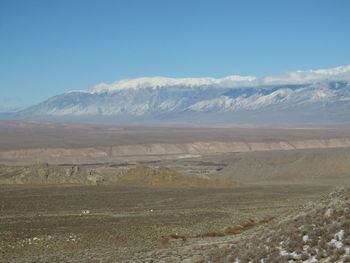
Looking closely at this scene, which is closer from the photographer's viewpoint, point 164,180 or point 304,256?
point 304,256

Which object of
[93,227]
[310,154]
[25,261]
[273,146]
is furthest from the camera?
[273,146]

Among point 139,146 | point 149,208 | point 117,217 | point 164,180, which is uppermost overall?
point 117,217

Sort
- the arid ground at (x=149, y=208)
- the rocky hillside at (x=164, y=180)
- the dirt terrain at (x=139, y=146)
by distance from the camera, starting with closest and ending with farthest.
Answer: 1. the arid ground at (x=149, y=208)
2. the rocky hillside at (x=164, y=180)
3. the dirt terrain at (x=139, y=146)

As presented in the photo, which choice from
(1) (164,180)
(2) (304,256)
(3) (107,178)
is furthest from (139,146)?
(2) (304,256)

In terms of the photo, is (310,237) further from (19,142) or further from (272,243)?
(19,142)

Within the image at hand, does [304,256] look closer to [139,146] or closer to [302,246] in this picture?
[302,246]

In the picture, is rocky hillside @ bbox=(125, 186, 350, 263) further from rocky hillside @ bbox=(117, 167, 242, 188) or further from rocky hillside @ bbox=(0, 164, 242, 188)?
rocky hillside @ bbox=(0, 164, 242, 188)

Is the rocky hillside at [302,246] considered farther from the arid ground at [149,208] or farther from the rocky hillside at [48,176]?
the rocky hillside at [48,176]

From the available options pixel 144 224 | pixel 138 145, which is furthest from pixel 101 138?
pixel 144 224

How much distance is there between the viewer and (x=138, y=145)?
147250 mm

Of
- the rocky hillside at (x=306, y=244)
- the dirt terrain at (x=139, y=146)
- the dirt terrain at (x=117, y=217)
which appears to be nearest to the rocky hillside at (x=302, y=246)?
the rocky hillside at (x=306, y=244)

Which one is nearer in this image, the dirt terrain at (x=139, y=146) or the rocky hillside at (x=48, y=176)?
the rocky hillside at (x=48, y=176)

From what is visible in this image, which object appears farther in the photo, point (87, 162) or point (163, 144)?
point (163, 144)

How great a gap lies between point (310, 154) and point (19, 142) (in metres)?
92.2
